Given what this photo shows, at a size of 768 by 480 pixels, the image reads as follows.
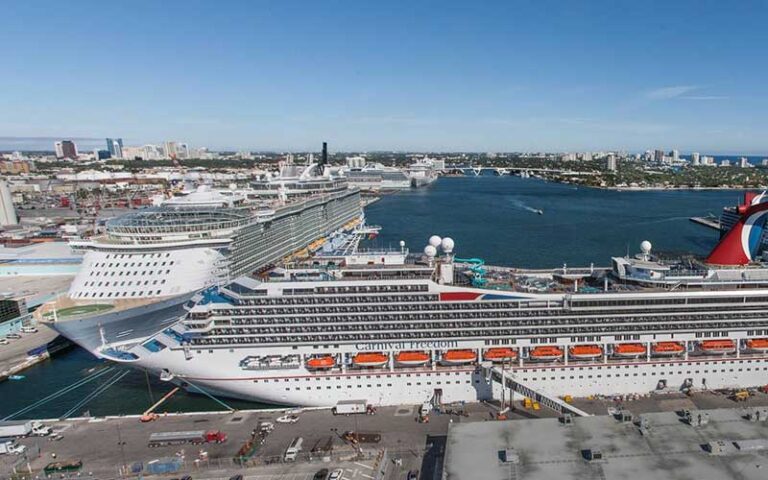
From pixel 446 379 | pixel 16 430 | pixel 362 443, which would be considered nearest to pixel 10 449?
pixel 16 430

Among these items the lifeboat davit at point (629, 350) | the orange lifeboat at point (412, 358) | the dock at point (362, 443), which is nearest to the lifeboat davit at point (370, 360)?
the orange lifeboat at point (412, 358)

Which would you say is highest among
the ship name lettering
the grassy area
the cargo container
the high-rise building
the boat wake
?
the high-rise building

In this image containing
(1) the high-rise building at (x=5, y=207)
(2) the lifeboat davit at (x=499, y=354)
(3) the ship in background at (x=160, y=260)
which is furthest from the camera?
(1) the high-rise building at (x=5, y=207)

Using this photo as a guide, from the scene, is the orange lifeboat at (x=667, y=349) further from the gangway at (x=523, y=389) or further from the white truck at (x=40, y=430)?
the white truck at (x=40, y=430)

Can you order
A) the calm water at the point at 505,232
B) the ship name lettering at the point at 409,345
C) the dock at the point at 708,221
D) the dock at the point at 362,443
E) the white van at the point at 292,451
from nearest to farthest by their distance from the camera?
the dock at the point at 362,443 → the white van at the point at 292,451 → the ship name lettering at the point at 409,345 → the calm water at the point at 505,232 → the dock at the point at 708,221

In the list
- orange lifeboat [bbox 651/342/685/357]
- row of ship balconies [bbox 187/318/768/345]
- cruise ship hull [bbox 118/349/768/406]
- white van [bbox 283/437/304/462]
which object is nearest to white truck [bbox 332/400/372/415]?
cruise ship hull [bbox 118/349/768/406]

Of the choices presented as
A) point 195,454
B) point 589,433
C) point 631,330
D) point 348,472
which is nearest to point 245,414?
point 195,454

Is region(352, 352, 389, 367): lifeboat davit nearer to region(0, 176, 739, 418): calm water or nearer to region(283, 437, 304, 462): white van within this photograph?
region(283, 437, 304, 462): white van

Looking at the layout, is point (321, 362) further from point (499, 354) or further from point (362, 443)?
point (499, 354)

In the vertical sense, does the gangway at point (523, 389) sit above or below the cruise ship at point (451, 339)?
below
